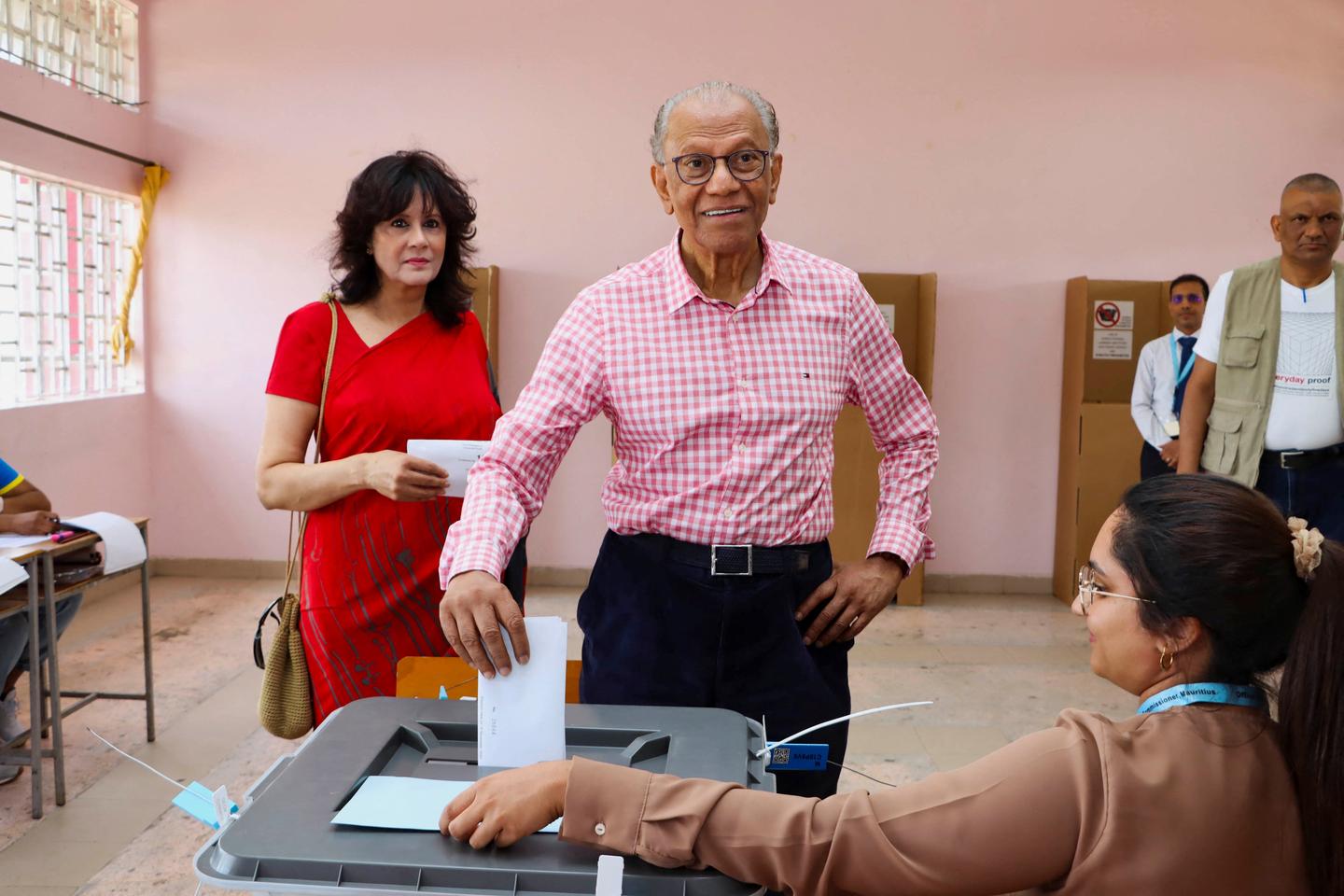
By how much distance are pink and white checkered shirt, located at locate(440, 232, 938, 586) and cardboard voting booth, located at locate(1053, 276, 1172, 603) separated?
13.8 feet

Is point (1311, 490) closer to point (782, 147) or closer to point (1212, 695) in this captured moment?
point (1212, 695)

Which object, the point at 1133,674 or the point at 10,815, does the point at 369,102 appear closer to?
the point at 10,815

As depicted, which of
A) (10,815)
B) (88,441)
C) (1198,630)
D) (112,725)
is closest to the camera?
(1198,630)

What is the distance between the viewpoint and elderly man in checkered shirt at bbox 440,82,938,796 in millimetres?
1594

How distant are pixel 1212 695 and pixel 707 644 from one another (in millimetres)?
707

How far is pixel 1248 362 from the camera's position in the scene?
3244 mm

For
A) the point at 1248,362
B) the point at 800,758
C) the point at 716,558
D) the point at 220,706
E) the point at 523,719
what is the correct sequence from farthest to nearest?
A: the point at 220,706
the point at 1248,362
the point at 716,558
the point at 800,758
the point at 523,719

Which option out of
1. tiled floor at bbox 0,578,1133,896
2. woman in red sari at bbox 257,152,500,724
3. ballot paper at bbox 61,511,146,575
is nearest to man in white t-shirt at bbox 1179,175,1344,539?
tiled floor at bbox 0,578,1133,896

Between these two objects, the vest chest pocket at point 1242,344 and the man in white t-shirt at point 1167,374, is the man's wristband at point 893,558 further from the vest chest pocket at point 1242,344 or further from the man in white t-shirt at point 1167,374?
the man in white t-shirt at point 1167,374

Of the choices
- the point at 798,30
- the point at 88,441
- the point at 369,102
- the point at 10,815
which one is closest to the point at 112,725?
the point at 10,815

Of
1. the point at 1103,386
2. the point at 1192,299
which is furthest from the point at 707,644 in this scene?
the point at 1103,386

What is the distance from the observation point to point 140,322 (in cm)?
566

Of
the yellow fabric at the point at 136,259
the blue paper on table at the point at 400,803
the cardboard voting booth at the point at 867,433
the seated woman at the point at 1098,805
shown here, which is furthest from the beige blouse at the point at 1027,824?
the yellow fabric at the point at 136,259

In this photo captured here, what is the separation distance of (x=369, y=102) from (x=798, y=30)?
87.7 inches
